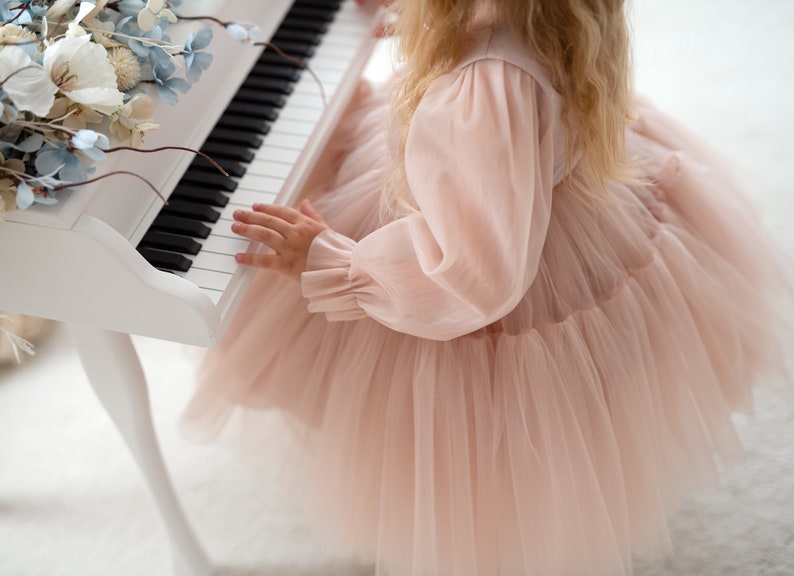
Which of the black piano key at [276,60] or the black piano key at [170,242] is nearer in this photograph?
the black piano key at [170,242]

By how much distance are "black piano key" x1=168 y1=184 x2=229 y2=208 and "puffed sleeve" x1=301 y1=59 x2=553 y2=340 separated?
0.88 ft

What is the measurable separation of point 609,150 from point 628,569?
2.10 feet

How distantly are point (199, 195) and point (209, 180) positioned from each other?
35 millimetres

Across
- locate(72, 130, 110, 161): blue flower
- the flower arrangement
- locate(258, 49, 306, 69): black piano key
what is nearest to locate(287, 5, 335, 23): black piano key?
locate(258, 49, 306, 69): black piano key

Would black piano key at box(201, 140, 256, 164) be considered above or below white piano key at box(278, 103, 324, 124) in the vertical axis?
below

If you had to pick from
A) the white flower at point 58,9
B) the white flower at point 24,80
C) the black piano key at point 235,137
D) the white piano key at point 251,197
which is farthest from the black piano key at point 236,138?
the white flower at point 24,80

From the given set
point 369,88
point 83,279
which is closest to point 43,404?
point 83,279

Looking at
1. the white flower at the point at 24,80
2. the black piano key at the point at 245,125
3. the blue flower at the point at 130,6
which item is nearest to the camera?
the white flower at the point at 24,80

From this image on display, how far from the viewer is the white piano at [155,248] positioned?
3.22 feet

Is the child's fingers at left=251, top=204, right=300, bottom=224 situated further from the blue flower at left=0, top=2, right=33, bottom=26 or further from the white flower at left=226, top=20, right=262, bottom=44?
the blue flower at left=0, top=2, right=33, bottom=26

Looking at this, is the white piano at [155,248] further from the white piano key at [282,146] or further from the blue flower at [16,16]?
the blue flower at [16,16]

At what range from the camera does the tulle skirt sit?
3.74 ft

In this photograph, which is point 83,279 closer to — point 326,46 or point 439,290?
point 439,290

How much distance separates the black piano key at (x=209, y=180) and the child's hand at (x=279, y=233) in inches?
2.8
